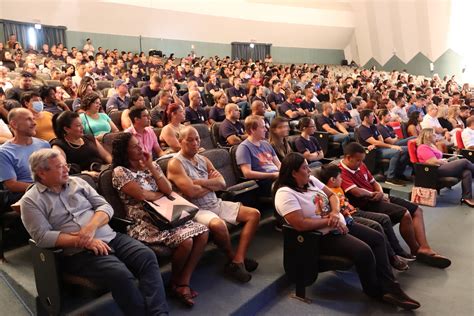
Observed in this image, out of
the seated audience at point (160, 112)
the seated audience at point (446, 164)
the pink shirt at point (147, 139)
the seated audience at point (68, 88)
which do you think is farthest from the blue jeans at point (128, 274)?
the seated audience at point (68, 88)

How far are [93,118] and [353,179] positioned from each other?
2438 millimetres

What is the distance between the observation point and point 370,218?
289 centimetres

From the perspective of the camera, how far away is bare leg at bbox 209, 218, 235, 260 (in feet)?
8.22

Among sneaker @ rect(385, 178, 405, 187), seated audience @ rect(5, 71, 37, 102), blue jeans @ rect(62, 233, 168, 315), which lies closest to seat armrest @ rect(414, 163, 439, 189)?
sneaker @ rect(385, 178, 405, 187)

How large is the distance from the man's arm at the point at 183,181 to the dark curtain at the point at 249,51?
1512 cm

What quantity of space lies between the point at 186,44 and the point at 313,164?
12.8m

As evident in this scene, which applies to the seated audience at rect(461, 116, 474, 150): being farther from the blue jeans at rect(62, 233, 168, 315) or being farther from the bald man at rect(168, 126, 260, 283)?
the blue jeans at rect(62, 233, 168, 315)

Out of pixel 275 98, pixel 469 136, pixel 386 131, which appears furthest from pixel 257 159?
pixel 275 98

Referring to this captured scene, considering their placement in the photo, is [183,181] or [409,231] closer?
[183,181]

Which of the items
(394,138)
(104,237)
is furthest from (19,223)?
(394,138)

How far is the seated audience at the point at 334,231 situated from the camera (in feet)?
7.82

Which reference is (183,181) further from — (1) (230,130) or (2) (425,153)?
(2) (425,153)

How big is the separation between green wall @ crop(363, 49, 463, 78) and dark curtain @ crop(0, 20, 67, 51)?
13977mm

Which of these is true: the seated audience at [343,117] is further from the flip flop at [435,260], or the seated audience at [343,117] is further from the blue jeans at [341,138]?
the flip flop at [435,260]
